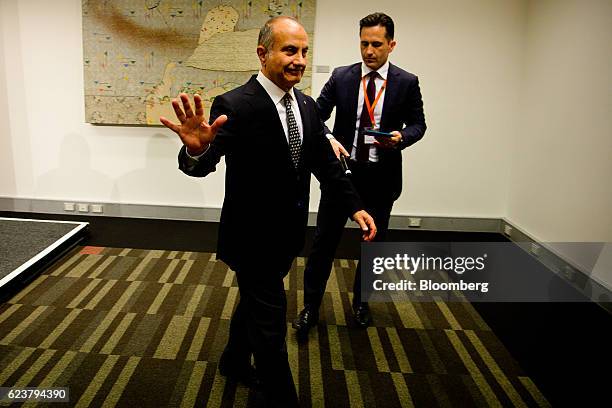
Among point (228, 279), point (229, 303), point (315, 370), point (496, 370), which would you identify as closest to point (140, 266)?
point (228, 279)

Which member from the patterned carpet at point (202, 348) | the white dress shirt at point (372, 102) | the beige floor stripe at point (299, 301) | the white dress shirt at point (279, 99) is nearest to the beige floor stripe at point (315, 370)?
the patterned carpet at point (202, 348)

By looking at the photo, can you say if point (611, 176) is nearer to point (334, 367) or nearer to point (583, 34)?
point (583, 34)

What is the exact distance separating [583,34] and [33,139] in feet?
14.9

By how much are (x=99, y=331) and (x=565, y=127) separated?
3292 millimetres

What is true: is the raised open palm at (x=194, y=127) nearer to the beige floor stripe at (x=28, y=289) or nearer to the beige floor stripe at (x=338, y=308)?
the beige floor stripe at (x=338, y=308)

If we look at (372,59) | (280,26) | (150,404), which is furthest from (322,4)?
(150,404)

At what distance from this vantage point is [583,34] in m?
3.22

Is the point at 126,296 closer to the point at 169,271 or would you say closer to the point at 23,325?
the point at 169,271

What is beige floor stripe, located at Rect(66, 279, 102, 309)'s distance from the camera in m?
2.72

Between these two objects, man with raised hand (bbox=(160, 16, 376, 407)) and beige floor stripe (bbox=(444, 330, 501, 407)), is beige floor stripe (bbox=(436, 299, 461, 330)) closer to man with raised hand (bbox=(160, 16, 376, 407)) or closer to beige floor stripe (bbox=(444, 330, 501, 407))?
beige floor stripe (bbox=(444, 330, 501, 407))

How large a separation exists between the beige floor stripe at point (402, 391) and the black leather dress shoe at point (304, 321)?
0.51 meters

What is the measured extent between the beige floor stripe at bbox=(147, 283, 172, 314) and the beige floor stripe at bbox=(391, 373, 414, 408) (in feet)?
4.45

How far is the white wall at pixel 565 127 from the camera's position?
3020 mm

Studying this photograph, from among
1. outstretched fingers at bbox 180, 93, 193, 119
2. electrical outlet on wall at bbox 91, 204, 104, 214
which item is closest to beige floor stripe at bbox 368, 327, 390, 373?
outstretched fingers at bbox 180, 93, 193, 119
